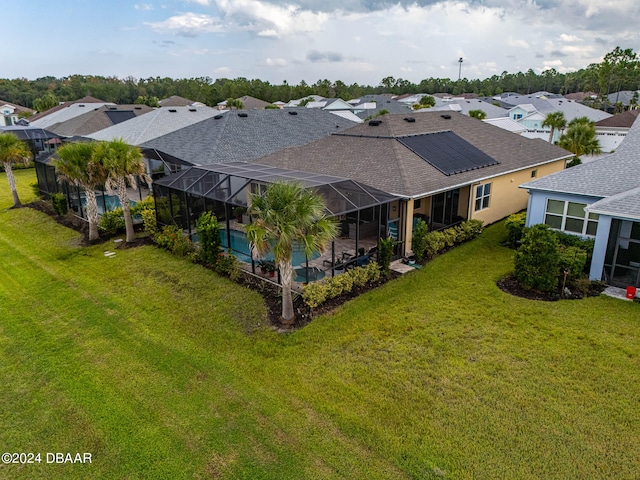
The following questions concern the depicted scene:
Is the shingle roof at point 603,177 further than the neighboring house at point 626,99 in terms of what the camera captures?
No

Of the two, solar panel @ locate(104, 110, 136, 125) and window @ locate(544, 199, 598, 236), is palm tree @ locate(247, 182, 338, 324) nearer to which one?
window @ locate(544, 199, 598, 236)

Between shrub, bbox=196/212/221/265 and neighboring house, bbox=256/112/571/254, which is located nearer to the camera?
shrub, bbox=196/212/221/265

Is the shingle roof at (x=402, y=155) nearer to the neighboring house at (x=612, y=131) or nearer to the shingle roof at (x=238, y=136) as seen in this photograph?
the shingle roof at (x=238, y=136)

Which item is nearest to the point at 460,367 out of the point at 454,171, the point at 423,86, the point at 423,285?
the point at 423,285

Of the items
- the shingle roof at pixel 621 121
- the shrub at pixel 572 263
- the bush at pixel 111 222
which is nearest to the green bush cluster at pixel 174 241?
the bush at pixel 111 222

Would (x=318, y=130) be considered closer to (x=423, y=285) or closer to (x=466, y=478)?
(x=423, y=285)

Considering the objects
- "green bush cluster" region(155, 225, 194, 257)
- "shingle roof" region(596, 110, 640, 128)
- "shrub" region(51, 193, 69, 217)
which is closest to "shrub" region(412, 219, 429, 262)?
"green bush cluster" region(155, 225, 194, 257)

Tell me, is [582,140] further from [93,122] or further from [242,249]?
[93,122]
